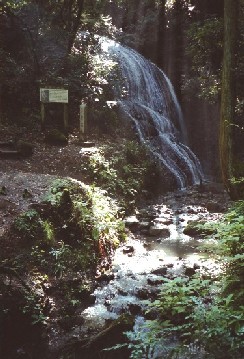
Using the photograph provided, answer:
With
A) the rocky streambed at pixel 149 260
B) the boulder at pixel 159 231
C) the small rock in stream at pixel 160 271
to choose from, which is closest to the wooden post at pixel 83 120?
the rocky streambed at pixel 149 260

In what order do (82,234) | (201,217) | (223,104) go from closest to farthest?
(82,234) → (223,104) → (201,217)

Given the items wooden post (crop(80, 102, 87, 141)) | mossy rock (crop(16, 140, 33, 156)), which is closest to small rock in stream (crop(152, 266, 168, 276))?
mossy rock (crop(16, 140, 33, 156))

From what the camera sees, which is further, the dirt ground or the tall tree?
the tall tree

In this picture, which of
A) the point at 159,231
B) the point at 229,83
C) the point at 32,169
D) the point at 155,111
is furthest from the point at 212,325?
the point at 155,111

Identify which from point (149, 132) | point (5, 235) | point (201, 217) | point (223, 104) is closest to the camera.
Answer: point (5, 235)

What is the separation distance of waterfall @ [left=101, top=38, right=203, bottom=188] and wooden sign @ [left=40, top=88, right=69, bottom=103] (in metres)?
4.95

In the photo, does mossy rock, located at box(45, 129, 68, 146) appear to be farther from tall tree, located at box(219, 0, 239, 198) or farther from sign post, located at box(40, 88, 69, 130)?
tall tree, located at box(219, 0, 239, 198)

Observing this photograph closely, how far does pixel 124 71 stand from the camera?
21.9 m

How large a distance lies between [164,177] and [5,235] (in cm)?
1056

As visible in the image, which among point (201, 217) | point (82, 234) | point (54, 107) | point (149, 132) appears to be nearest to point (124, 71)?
point (149, 132)

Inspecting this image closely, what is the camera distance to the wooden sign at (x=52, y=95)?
1431 centimetres

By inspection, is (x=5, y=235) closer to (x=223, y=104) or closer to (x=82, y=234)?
(x=82, y=234)

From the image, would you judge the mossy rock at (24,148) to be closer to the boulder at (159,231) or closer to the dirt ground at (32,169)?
the dirt ground at (32,169)

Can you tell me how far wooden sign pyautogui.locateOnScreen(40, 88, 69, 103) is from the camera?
14.3 m
